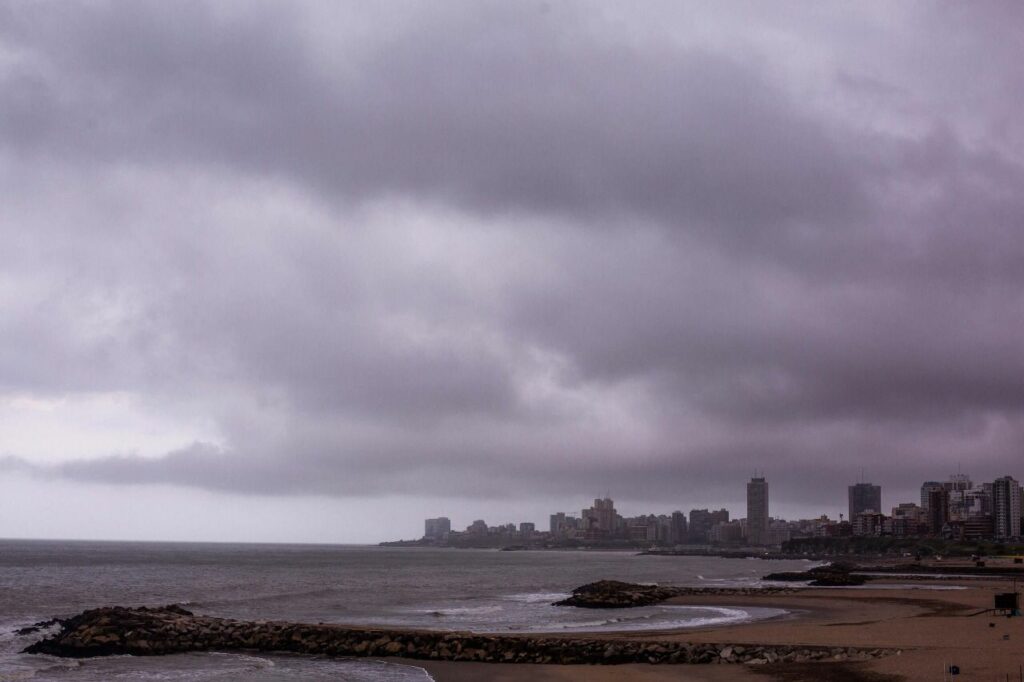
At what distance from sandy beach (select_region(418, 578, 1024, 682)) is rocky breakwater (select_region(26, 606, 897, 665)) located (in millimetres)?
1503

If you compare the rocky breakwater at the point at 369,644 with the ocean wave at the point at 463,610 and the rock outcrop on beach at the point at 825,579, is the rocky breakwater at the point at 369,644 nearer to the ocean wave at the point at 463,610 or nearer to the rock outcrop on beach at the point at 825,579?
the ocean wave at the point at 463,610

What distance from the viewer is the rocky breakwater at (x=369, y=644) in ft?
116

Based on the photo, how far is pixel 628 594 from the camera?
2916 inches

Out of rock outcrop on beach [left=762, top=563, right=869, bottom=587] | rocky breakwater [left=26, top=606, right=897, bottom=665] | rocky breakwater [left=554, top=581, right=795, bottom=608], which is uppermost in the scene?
rocky breakwater [left=26, top=606, right=897, bottom=665]

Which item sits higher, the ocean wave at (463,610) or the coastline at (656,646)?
the coastline at (656,646)

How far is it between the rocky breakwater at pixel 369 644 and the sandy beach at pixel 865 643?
1503 mm

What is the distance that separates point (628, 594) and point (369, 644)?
36.3m

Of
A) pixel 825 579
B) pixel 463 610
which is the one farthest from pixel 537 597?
pixel 825 579

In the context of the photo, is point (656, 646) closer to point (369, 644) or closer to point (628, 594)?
point (369, 644)

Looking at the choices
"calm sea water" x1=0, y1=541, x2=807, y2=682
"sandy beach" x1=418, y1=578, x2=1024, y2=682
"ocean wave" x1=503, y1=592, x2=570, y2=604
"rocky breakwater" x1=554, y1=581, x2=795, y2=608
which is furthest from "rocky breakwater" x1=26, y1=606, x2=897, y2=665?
"ocean wave" x1=503, y1=592, x2=570, y2=604

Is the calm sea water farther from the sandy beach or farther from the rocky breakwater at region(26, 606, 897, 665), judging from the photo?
the sandy beach

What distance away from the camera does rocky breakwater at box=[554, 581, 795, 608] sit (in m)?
Result: 71.2

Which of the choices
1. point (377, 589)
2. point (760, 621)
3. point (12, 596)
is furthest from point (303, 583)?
point (760, 621)

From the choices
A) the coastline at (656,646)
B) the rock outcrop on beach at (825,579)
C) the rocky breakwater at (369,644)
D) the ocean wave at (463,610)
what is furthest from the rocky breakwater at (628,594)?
the rocky breakwater at (369,644)
